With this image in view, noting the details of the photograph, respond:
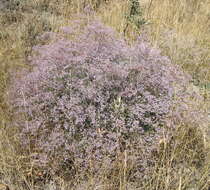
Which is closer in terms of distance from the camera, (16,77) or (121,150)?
(121,150)

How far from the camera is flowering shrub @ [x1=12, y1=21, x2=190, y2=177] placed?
1.82 meters

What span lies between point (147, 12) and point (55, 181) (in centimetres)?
261

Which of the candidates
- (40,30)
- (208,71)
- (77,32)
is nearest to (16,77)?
(77,32)

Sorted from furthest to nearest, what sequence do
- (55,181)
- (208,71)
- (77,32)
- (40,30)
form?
(40,30) → (208,71) → (77,32) → (55,181)

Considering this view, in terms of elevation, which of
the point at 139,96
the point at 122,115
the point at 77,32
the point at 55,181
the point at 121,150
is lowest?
the point at 55,181

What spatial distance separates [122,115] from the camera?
1879 mm

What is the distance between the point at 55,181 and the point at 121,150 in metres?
0.52

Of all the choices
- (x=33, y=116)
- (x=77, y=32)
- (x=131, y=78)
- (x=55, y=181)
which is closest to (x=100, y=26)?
(x=77, y=32)

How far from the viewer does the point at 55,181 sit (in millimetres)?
1853

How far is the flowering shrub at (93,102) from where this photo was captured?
182 cm

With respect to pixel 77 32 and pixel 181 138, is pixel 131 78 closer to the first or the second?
pixel 181 138

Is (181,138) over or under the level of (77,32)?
under

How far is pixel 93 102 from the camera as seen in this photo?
192cm

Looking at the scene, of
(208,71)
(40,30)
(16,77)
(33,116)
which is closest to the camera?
(33,116)
